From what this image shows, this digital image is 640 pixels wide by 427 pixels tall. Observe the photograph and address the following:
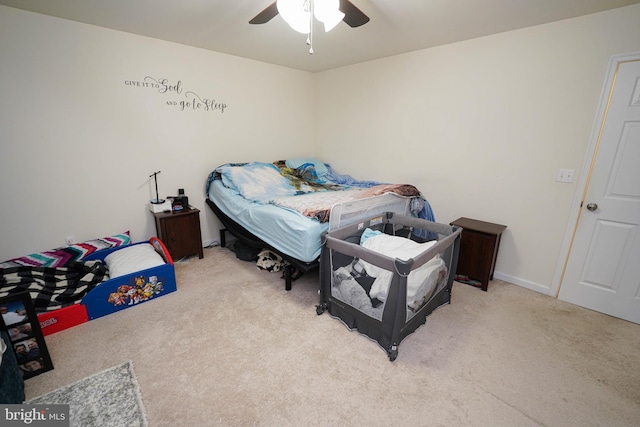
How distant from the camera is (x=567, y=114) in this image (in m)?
2.26

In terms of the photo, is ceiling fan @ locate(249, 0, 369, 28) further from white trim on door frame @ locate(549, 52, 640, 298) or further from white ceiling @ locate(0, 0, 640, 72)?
white trim on door frame @ locate(549, 52, 640, 298)

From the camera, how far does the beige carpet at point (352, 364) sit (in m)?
1.43

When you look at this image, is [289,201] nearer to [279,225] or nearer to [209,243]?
[279,225]

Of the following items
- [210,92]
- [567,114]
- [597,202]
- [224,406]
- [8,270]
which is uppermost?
[210,92]

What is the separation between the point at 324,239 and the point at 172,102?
238cm

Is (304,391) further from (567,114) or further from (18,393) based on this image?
(567,114)

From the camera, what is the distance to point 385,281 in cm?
183

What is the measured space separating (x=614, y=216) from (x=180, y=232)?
154 inches

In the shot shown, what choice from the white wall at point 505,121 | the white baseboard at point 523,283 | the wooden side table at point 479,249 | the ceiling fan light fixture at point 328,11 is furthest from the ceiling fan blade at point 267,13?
the white baseboard at point 523,283

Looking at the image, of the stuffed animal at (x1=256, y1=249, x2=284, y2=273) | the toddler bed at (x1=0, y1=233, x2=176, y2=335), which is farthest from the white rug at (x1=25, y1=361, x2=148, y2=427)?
the stuffed animal at (x1=256, y1=249, x2=284, y2=273)

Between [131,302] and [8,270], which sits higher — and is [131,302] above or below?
below

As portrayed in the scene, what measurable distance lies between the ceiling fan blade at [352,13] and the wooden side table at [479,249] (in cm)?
197

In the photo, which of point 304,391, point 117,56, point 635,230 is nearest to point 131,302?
point 304,391

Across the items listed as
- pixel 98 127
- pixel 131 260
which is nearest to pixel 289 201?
pixel 131 260
